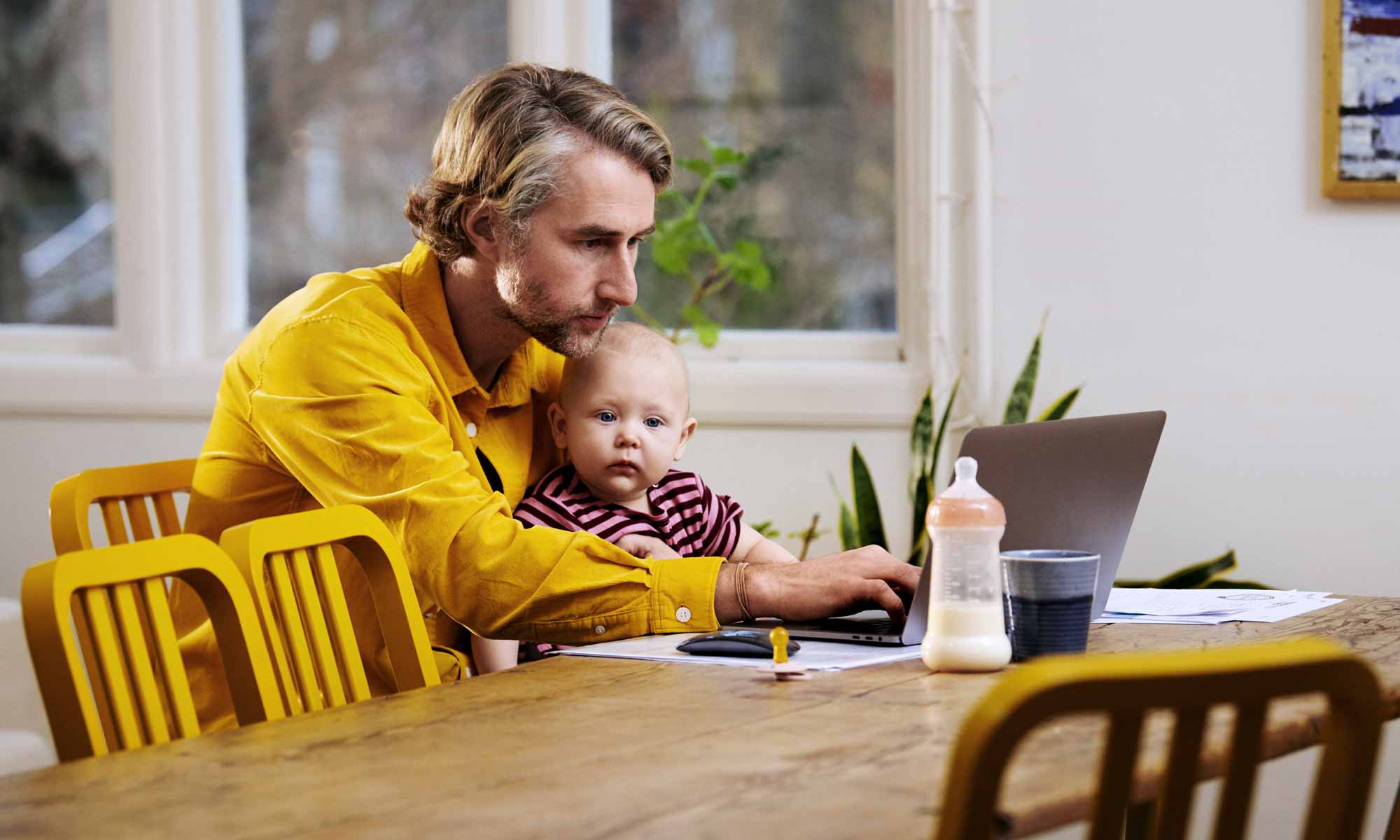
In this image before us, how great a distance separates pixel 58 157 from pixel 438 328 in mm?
2574

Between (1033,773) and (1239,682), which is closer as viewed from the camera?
(1239,682)

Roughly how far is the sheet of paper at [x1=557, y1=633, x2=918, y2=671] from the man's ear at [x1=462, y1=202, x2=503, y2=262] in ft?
2.15

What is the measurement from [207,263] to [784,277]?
1.58 metres

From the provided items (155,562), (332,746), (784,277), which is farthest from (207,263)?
(332,746)

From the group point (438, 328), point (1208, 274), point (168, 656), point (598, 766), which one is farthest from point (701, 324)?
point (598, 766)

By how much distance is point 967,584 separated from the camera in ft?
4.69

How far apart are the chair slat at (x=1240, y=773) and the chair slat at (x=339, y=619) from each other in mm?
993

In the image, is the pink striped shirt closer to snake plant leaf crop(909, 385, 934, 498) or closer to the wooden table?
the wooden table

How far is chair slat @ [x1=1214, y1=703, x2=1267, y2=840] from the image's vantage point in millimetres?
809

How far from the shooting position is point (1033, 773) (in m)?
1.02

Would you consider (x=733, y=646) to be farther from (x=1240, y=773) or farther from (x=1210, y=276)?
(x=1210, y=276)

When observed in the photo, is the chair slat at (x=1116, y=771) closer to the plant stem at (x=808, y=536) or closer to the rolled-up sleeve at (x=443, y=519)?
the rolled-up sleeve at (x=443, y=519)

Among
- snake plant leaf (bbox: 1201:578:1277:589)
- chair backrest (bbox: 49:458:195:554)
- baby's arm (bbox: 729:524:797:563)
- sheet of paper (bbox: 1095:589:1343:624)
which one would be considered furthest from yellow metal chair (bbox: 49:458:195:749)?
snake plant leaf (bbox: 1201:578:1277:589)

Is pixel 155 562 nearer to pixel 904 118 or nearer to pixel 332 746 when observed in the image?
pixel 332 746
